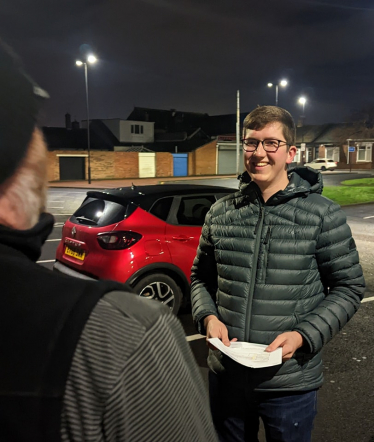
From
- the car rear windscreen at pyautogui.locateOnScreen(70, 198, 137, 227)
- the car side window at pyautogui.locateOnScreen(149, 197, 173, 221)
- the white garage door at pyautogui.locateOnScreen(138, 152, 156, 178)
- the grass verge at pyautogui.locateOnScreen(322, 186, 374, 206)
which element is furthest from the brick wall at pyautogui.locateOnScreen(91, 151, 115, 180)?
the car side window at pyautogui.locateOnScreen(149, 197, 173, 221)

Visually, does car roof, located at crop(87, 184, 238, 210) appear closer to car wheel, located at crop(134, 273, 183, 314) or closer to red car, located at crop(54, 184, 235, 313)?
red car, located at crop(54, 184, 235, 313)

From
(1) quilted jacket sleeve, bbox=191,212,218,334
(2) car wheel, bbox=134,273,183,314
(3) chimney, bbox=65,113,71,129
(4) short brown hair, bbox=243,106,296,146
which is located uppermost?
(3) chimney, bbox=65,113,71,129

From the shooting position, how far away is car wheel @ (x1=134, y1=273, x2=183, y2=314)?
17.6ft

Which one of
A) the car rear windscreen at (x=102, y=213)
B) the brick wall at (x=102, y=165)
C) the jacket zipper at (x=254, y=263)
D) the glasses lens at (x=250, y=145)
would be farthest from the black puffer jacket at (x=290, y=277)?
the brick wall at (x=102, y=165)

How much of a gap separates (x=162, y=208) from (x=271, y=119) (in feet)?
11.3

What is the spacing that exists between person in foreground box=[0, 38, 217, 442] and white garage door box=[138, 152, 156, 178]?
140 ft

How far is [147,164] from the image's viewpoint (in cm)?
4388

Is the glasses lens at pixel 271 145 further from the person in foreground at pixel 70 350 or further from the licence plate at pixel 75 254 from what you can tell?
the licence plate at pixel 75 254

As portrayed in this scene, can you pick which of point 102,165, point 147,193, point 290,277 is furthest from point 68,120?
point 290,277

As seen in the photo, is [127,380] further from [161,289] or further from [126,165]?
[126,165]

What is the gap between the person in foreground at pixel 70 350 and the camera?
66 cm

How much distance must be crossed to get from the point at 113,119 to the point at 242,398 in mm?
52220

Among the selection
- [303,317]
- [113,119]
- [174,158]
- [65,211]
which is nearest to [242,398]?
[303,317]

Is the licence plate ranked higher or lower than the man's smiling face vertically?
lower
